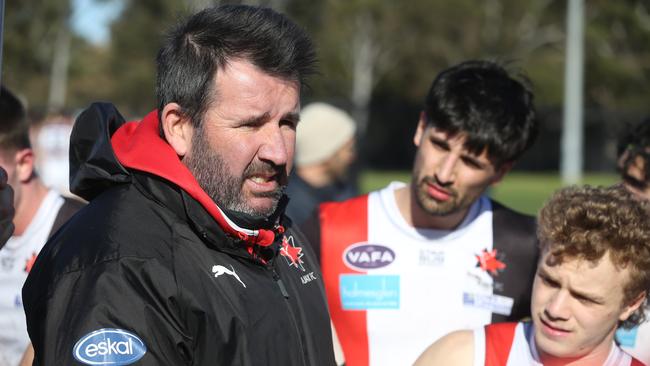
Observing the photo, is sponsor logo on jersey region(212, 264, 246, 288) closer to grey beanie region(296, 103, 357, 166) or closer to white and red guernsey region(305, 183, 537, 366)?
white and red guernsey region(305, 183, 537, 366)

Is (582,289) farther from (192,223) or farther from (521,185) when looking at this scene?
(521,185)

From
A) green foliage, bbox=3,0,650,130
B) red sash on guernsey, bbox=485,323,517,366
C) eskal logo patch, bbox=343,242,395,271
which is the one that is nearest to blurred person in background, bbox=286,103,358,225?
eskal logo patch, bbox=343,242,395,271

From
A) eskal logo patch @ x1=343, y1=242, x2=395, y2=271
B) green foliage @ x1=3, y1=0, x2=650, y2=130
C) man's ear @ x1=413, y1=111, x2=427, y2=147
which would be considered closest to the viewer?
eskal logo patch @ x1=343, y1=242, x2=395, y2=271

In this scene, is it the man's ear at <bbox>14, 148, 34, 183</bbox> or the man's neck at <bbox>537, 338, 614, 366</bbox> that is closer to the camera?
the man's neck at <bbox>537, 338, 614, 366</bbox>

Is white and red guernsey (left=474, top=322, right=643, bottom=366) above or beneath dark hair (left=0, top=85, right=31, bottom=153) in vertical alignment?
beneath

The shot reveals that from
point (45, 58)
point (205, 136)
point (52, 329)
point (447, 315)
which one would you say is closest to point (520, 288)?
point (447, 315)

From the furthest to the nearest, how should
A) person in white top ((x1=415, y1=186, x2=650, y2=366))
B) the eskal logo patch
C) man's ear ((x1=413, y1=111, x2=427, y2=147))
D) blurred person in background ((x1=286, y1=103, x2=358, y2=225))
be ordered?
1. blurred person in background ((x1=286, y1=103, x2=358, y2=225))
2. man's ear ((x1=413, y1=111, x2=427, y2=147))
3. the eskal logo patch
4. person in white top ((x1=415, y1=186, x2=650, y2=366))

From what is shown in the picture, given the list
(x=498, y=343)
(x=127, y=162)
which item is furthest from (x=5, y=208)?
(x=498, y=343)

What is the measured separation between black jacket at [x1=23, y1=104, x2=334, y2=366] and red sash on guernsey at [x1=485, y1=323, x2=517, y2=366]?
0.66 meters

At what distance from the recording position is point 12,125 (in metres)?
3.35

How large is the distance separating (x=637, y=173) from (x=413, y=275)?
0.97 m

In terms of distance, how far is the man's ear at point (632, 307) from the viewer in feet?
8.31

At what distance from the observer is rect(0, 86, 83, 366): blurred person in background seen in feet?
10.8

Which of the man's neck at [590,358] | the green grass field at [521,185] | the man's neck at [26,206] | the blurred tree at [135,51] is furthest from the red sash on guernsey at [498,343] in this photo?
the blurred tree at [135,51]
